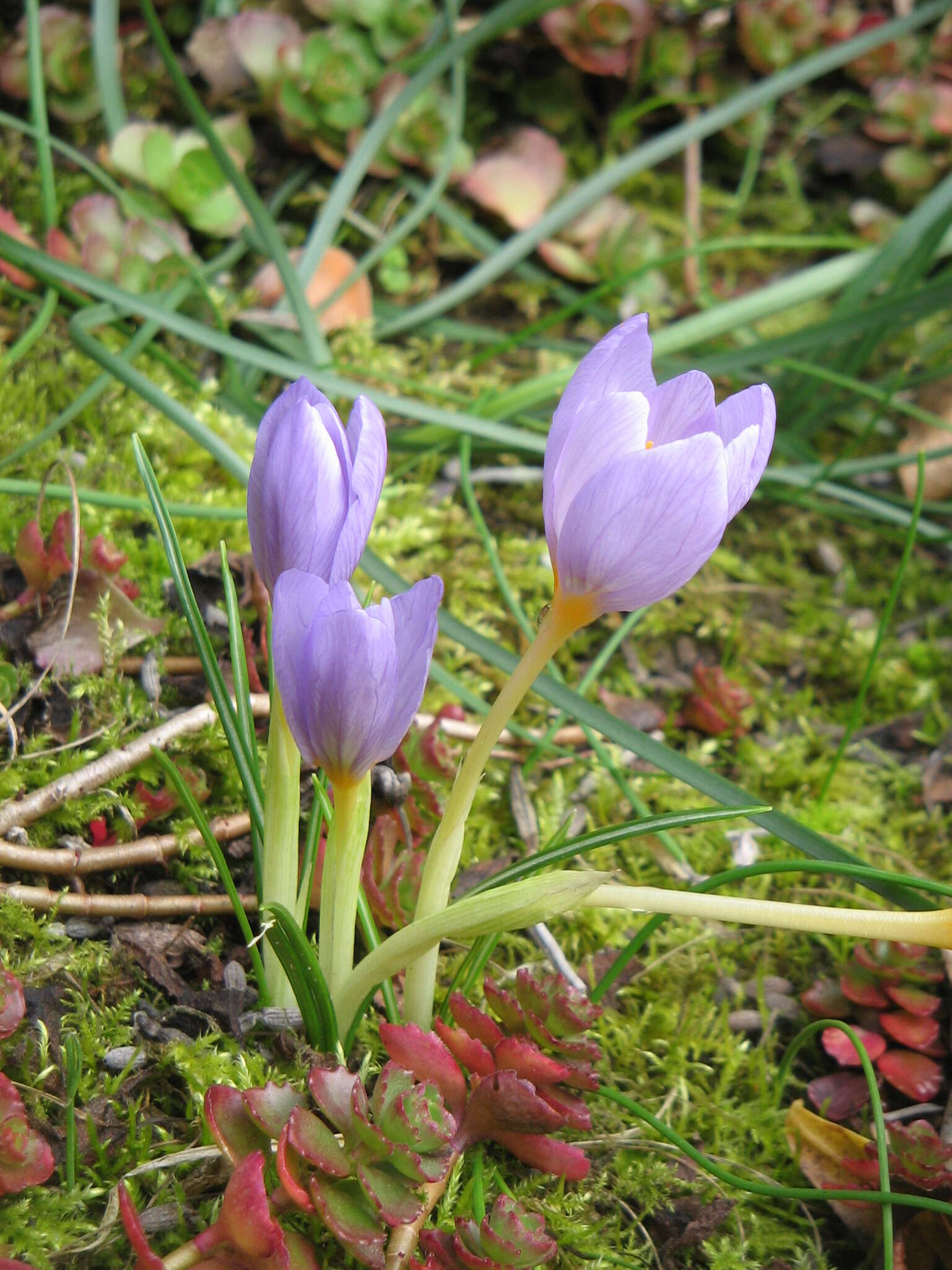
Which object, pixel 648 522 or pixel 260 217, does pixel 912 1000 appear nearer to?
pixel 648 522

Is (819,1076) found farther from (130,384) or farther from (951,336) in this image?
(951,336)

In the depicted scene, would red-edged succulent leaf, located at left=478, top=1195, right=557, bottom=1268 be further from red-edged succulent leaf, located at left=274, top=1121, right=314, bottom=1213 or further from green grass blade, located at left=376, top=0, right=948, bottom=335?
green grass blade, located at left=376, top=0, right=948, bottom=335

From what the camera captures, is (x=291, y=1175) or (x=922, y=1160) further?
(x=922, y=1160)

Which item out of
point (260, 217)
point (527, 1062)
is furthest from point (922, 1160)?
point (260, 217)

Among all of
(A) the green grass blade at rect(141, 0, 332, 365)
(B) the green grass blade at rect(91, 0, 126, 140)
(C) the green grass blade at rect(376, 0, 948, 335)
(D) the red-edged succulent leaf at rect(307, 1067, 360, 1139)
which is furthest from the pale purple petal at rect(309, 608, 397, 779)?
(B) the green grass blade at rect(91, 0, 126, 140)

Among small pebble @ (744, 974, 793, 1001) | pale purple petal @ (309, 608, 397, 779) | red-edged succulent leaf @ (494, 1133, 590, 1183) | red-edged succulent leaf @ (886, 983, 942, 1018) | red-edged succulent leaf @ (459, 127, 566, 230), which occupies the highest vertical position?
pale purple petal @ (309, 608, 397, 779)

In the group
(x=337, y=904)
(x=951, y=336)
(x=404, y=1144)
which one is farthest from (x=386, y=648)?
(x=951, y=336)

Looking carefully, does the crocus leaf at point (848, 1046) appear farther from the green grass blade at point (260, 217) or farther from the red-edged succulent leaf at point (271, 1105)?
the green grass blade at point (260, 217)
